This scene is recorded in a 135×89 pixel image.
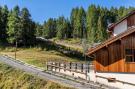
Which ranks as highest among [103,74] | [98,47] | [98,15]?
[98,15]

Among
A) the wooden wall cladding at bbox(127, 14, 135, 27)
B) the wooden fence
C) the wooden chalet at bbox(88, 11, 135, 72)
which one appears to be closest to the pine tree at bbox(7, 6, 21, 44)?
the wooden fence

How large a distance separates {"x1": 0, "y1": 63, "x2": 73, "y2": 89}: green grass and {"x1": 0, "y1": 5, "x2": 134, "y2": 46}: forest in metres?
42.6

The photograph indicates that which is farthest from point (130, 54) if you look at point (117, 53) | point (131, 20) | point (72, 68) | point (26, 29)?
point (26, 29)

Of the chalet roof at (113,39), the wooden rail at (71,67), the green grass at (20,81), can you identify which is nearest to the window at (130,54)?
the chalet roof at (113,39)

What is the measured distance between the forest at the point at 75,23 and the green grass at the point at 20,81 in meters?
42.6

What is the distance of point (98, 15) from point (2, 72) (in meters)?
120

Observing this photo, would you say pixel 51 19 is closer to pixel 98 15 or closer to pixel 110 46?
pixel 98 15

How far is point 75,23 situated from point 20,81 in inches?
5103

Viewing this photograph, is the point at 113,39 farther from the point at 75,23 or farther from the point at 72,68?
the point at 75,23

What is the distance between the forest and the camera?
96625 mm

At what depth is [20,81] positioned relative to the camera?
46.3 meters

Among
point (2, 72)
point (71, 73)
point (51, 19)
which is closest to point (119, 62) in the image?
point (71, 73)

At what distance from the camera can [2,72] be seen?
5288cm

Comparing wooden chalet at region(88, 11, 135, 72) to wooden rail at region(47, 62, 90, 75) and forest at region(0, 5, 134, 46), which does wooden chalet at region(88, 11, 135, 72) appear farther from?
forest at region(0, 5, 134, 46)
